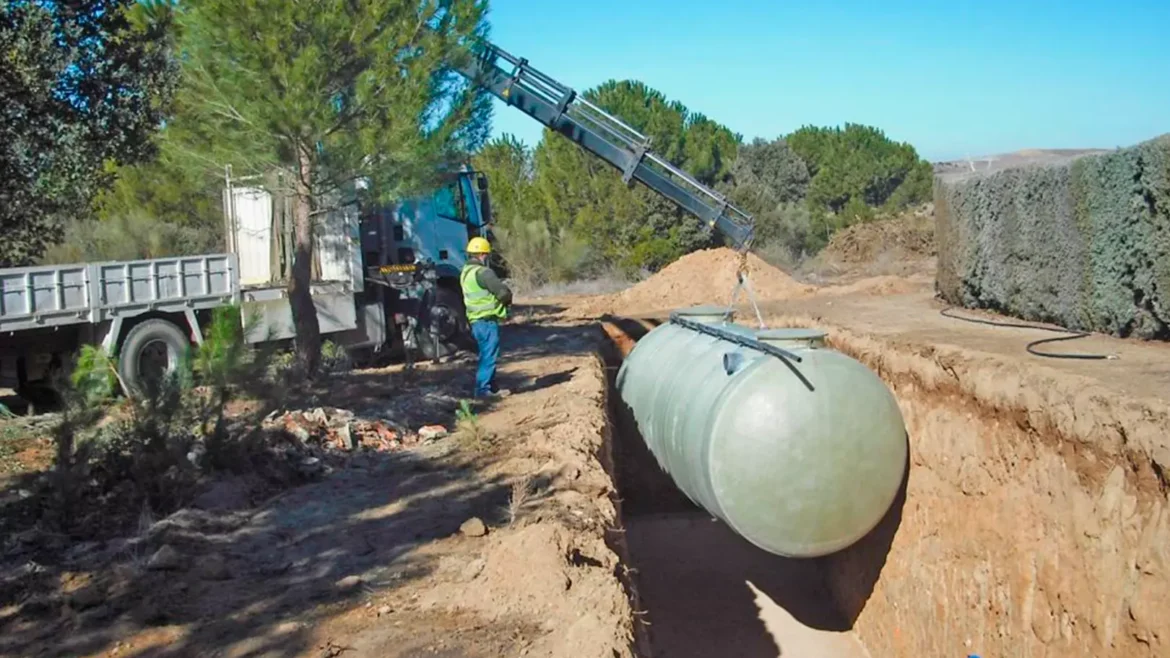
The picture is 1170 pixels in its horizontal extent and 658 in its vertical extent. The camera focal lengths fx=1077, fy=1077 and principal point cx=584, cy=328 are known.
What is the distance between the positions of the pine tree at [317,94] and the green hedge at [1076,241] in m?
6.40

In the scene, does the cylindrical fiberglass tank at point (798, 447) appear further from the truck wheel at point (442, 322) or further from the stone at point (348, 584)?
the truck wheel at point (442, 322)

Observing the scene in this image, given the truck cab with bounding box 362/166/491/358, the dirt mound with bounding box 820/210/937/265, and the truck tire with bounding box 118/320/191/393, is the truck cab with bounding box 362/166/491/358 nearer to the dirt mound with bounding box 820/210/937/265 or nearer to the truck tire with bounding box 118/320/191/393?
the truck tire with bounding box 118/320/191/393

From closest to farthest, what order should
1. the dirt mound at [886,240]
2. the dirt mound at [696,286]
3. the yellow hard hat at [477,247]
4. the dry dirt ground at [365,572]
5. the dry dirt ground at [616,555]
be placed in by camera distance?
the dry dirt ground at [365,572]
the dry dirt ground at [616,555]
the yellow hard hat at [477,247]
the dirt mound at [696,286]
the dirt mound at [886,240]

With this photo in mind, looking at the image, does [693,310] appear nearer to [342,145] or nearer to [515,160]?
[342,145]

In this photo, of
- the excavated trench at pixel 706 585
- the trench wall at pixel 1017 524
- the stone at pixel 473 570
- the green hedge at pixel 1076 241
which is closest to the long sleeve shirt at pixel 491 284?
the excavated trench at pixel 706 585

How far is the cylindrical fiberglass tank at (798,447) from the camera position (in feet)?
24.1

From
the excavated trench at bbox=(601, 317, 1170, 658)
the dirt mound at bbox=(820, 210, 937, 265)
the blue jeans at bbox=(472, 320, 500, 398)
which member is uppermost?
the dirt mound at bbox=(820, 210, 937, 265)

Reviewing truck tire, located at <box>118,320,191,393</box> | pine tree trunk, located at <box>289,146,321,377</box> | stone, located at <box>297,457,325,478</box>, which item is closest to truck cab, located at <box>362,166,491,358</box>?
pine tree trunk, located at <box>289,146,321,377</box>

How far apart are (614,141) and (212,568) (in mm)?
12697

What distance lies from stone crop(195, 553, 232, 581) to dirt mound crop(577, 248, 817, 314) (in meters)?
18.2

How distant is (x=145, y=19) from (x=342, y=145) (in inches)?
92.5

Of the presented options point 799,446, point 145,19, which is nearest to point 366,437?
point 799,446

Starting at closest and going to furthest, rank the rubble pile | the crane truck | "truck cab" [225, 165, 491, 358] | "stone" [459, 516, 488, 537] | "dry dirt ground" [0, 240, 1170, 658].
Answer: "dry dirt ground" [0, 240, 1170, 658]
"stone" [459, 516, 488, 537]
the rubble pile
the crane truck
"truck cab" [225, 165, 491, 358]

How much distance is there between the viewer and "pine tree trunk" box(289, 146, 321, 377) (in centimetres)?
1199
